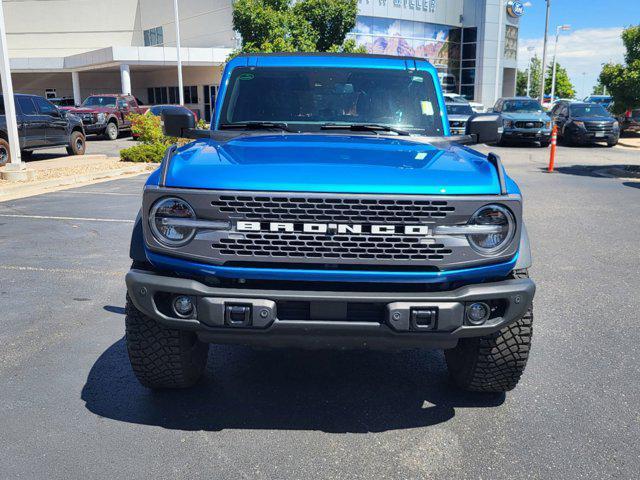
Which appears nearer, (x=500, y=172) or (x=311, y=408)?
(x=500, y=172)

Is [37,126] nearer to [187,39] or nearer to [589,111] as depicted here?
[589,111]

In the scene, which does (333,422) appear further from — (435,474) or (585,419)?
(585,419)

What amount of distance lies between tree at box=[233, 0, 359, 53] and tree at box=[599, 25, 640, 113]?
10924mm

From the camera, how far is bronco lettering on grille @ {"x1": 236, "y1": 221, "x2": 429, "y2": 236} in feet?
9.46

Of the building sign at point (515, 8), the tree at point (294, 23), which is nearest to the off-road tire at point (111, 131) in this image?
the tree at point (294, 23)

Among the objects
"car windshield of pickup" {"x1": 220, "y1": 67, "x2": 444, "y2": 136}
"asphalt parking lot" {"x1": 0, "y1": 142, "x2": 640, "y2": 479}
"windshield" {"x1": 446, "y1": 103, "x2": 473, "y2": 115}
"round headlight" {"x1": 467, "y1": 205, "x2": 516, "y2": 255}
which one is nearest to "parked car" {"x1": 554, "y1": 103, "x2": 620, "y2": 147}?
"windshield" {"x1": 446, "y1": 103, "x2": 473, "y2": 115}

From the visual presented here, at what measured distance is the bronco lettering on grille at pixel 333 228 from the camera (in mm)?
2883

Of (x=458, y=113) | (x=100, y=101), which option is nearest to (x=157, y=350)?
(x=458, y=113)

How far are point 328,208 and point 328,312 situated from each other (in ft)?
1.58

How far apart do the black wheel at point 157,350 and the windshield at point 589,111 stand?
2410 cm

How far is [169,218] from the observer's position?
9.77 feet

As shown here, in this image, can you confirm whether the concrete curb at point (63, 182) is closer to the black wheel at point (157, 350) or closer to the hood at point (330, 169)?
the black wheel at point (157, 350)

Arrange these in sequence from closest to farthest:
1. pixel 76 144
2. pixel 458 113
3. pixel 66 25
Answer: pixel 76 144
pixel 458 113
pixel 66 25

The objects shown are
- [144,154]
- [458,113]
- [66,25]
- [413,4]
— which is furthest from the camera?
[66,25]
